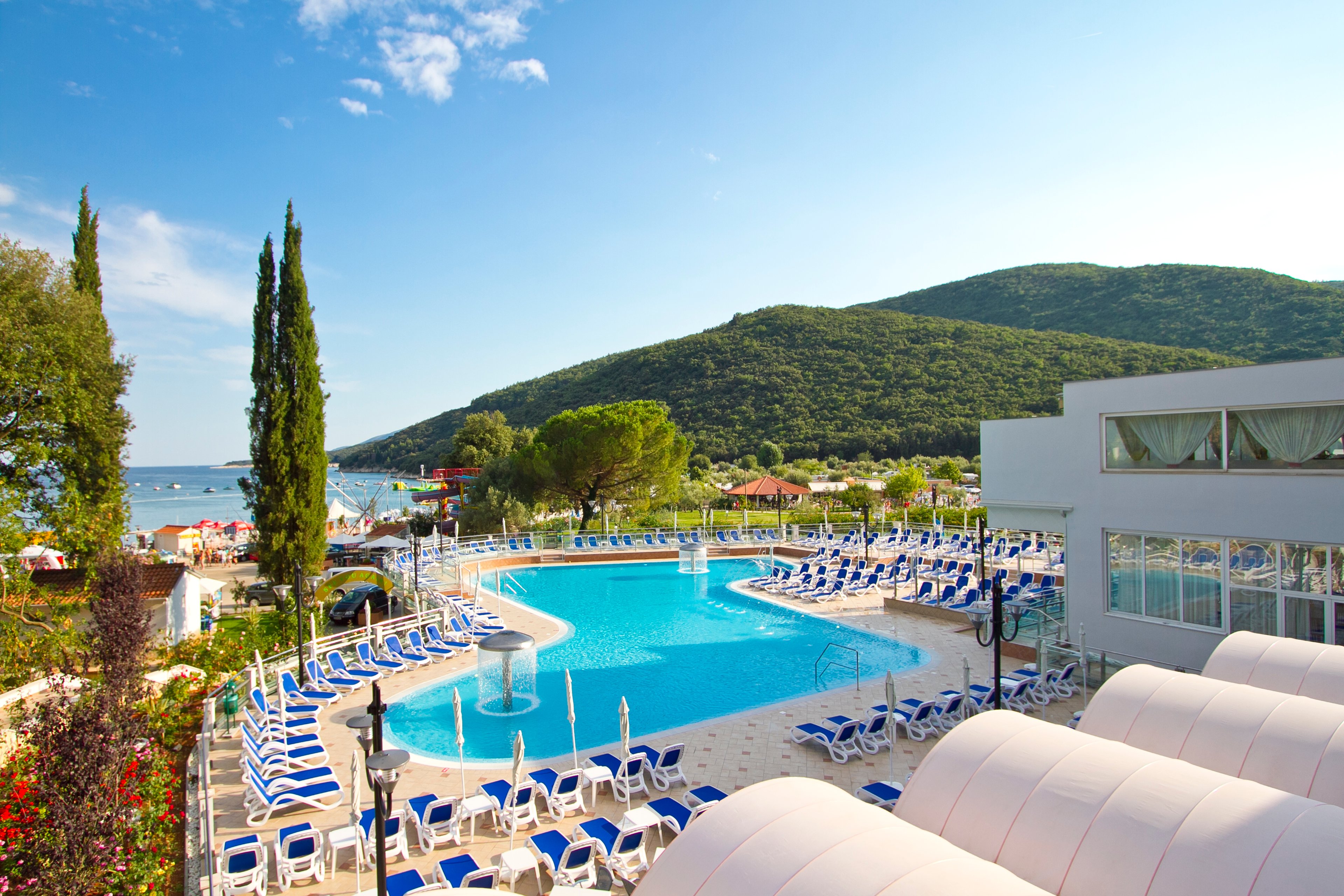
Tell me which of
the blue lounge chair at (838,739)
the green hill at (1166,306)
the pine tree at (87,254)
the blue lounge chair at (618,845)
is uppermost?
the green hill at (1166,306)

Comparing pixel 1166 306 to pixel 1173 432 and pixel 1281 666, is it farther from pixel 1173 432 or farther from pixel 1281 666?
pixel 1281 666

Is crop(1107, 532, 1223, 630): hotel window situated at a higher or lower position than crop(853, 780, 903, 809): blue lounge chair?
higher

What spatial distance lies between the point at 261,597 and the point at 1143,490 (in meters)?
22.8

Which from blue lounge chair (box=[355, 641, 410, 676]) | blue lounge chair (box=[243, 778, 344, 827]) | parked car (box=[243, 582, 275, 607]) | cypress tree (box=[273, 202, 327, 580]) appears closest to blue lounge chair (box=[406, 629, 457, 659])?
blue lounge chair (box=[355, 641, 410, 676])

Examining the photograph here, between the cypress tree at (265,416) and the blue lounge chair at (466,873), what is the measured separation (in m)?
12.0

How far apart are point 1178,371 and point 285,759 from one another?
42.4 ft

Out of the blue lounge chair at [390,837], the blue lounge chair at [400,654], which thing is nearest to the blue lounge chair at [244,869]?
the blue lounge chair at [390,837]

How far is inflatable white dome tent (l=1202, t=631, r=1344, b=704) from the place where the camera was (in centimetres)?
636

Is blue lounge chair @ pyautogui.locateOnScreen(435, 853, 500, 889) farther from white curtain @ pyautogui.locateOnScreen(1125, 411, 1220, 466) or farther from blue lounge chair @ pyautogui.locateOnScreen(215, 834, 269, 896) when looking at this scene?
white curtain @ pyautogui.locateOnScreen(1125, 411, 1220, 466)

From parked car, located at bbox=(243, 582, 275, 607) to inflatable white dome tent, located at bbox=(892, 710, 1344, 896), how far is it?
20808 mm

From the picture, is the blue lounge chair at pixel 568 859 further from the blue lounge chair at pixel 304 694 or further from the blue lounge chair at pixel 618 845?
the blue lounge chair at pixel 304 694

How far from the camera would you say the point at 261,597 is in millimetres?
20656

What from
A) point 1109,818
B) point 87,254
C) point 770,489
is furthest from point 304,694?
point 770,489

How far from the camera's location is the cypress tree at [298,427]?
50.5 feet
